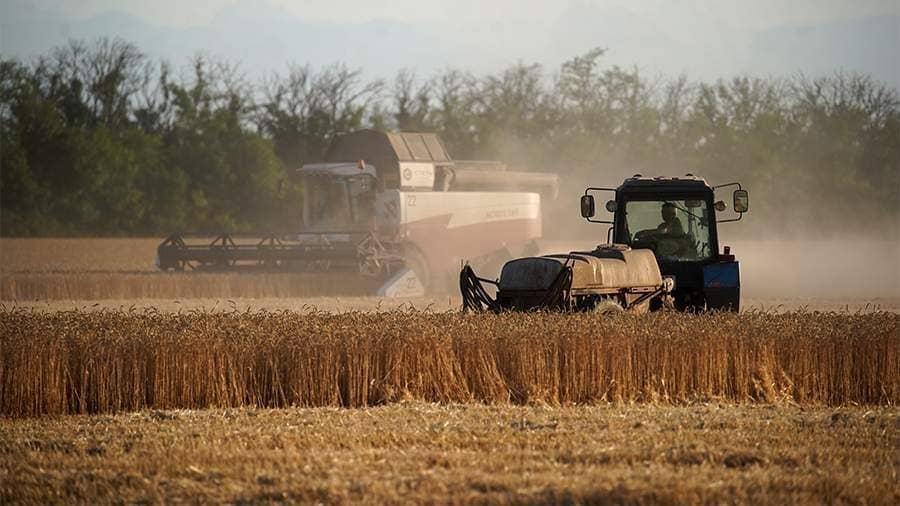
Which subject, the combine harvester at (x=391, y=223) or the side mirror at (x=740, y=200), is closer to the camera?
the side mirror at (x=740, y=200)

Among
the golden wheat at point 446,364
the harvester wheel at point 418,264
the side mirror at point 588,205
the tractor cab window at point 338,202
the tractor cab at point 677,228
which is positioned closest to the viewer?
the golden wheat at point 446,364

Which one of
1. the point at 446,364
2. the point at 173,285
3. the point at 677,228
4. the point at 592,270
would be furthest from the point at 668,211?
the point at 173,285

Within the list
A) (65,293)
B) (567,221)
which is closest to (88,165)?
(567,221)

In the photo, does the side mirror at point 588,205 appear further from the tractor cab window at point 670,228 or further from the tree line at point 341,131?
the tree line at point 341,131

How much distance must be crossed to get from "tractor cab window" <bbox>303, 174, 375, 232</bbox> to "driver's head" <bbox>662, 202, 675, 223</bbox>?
48.6 feet

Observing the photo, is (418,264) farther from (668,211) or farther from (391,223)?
(668,211)

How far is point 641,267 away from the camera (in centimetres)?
1527

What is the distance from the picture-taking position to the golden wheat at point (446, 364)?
13055 mm

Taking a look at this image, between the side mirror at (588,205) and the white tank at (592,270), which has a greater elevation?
the side mirror at (588,205)

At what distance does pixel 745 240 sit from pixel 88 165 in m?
23.5

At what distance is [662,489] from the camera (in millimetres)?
8680

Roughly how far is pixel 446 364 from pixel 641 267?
118 inches

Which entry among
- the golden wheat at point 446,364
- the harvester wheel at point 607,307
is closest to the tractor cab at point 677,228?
the harvester wheel at point 607,307

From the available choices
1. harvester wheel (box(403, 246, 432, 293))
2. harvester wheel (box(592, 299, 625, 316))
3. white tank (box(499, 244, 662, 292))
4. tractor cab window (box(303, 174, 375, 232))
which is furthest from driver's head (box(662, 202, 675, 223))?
tractor cab window (box(303, 174, 375, 232))
